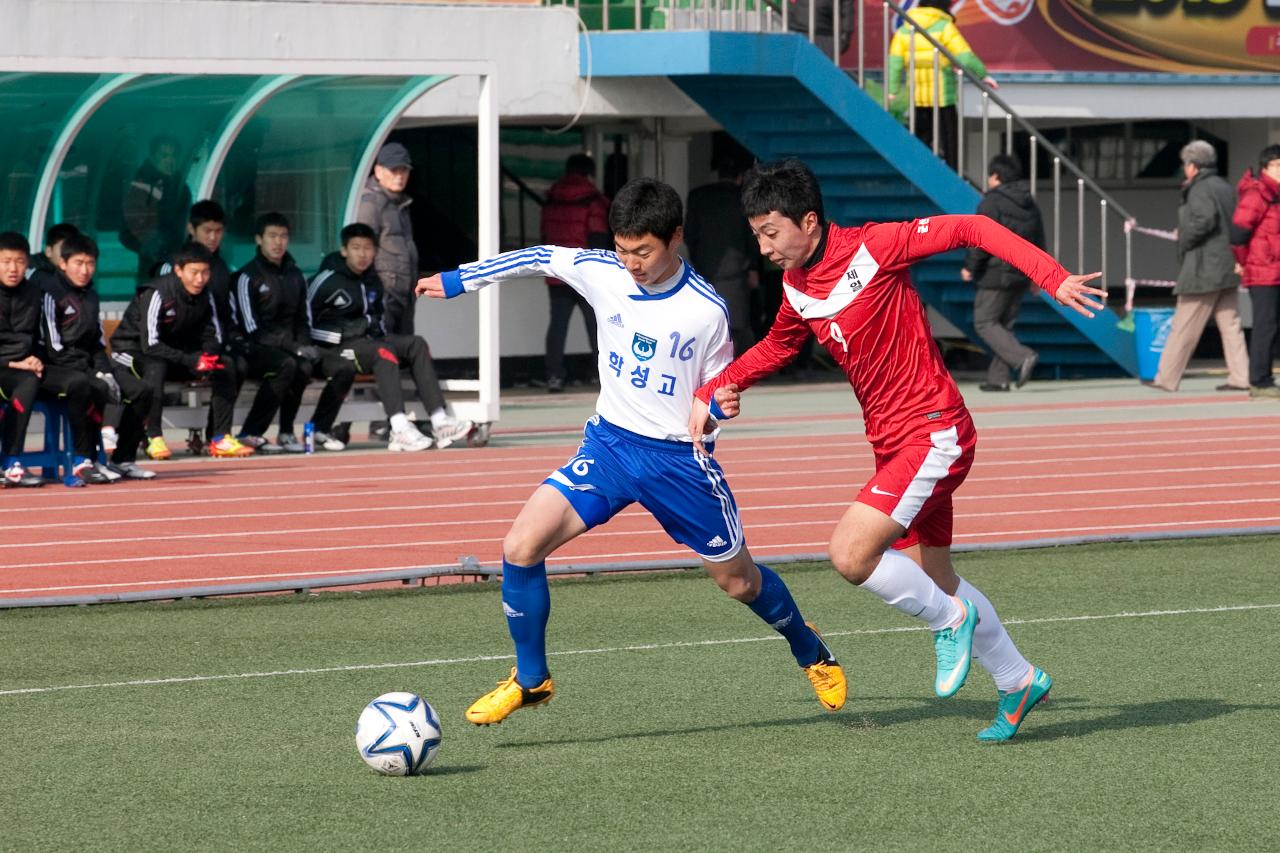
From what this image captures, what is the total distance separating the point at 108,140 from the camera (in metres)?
15.4

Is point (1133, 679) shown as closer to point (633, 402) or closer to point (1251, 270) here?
point (633, 402)

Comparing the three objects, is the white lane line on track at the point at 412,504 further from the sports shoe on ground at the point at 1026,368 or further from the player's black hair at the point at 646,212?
the sports shoe on ground at the point at 1026,368

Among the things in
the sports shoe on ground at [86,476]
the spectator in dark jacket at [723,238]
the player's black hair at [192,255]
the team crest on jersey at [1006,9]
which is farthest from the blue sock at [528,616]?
the team crest on jersey at [1006,9]

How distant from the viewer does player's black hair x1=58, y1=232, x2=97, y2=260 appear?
42.3 ft

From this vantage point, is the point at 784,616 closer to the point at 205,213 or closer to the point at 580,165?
the point at 205,213

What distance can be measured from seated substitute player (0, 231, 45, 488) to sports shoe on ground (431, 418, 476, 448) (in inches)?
123

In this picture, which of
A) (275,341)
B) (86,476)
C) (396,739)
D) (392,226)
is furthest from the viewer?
(392,226)

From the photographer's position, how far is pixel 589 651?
792 centimetres

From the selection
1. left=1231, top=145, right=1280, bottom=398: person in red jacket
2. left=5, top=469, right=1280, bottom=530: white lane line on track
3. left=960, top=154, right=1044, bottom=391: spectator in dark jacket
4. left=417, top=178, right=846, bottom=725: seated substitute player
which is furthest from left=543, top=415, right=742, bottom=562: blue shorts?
left=1231, top=145, right=1280, bottom=398: person in red jacket

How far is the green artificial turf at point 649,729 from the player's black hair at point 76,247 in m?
4.50

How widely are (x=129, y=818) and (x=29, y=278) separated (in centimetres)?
801

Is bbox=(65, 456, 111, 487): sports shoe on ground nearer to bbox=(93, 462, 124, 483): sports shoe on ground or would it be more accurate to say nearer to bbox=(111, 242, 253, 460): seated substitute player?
bbox=(93, 462, 124, 483): sports shoe on ground

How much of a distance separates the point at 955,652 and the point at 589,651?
2126 mm

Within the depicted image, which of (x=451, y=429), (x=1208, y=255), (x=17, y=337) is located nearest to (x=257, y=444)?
(x=451, y=429)
